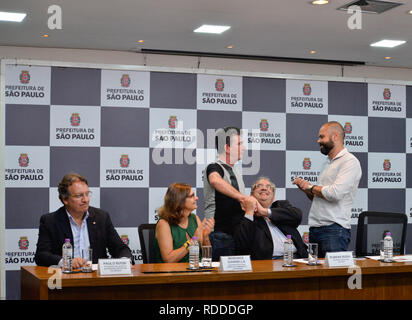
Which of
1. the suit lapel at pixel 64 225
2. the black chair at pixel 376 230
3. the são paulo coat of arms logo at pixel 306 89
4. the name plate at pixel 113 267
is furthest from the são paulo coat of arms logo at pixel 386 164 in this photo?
the name plate at pixel 113 267

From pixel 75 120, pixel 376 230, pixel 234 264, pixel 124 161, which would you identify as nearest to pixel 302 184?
pixel 376 230

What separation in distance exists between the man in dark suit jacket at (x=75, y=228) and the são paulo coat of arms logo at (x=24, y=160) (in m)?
1.37

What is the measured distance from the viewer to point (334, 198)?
4094 mm

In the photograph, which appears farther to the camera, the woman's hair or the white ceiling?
the white ceiling

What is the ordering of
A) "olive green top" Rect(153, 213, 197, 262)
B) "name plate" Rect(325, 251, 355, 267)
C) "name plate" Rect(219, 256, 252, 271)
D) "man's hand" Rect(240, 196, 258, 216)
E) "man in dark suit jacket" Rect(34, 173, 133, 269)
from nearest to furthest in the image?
"name plate" Rect(219, 256, 252, 271)
"name plate" Rect(325, 251, 355, 267)
"man in dark suit jacket" Rect(34, 173, 133, 269)
"olive green top" Rect(153, 213, 197, 262)
"man's hand" Rect(240, 196, 258, 216)

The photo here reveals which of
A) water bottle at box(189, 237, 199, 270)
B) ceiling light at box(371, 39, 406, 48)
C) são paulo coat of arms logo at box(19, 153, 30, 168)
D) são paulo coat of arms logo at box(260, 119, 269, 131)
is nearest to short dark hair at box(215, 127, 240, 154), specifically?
water bottle at box(189, 237, 199, 270)

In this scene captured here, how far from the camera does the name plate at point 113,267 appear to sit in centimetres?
287

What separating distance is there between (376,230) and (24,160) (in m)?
2.65

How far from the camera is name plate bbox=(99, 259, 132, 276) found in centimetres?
287

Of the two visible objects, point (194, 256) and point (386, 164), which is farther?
point (386, 164)

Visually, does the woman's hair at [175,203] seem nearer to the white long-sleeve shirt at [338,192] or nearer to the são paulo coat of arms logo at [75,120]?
the white long-sleeve shirt at [338,192]

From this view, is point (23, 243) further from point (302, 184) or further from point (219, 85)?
point (302, 184)

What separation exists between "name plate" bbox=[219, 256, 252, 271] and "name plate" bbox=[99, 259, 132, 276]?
0.45m

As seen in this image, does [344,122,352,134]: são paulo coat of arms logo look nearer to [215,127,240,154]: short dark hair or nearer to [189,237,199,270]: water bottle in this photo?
[215,127,240,154]: short dark hair
